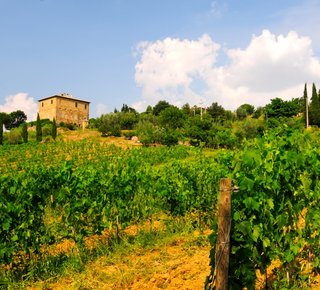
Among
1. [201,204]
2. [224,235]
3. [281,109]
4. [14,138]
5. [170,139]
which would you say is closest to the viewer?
[224,235]

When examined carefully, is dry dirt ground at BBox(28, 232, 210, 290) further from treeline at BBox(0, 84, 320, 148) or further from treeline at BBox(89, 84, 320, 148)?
treeline at BBox(0, 84, 320, 148)

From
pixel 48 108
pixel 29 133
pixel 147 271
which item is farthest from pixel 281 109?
pixel 147 271

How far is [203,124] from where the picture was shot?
160 feet

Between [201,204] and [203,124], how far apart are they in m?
40.4

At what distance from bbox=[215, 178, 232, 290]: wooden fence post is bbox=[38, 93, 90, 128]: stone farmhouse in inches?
3022

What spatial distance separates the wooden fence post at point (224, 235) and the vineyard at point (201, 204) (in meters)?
0.26

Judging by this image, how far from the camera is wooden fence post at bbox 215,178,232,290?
124 inches

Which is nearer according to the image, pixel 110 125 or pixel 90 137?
pixel 90 137

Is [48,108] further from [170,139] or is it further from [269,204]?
[269,204]

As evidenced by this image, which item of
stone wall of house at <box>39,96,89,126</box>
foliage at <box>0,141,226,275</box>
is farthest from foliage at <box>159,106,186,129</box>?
foliage at <box>0,141,226,275</box>

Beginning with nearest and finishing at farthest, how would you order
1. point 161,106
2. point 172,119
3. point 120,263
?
1. point 120,263
2. point 172,119
3. point 161,106

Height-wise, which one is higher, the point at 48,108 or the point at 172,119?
the point at 48,108

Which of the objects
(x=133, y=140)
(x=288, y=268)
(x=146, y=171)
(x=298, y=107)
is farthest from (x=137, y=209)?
(x=298, y=107)

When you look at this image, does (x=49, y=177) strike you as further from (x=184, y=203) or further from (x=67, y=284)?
(x=184, y=203)
